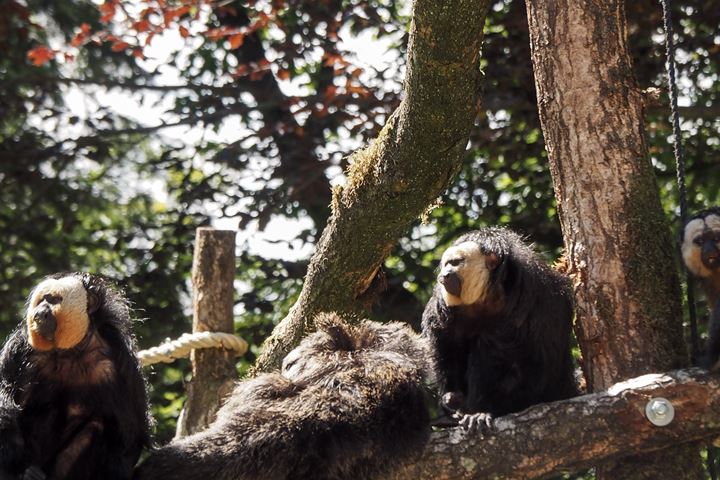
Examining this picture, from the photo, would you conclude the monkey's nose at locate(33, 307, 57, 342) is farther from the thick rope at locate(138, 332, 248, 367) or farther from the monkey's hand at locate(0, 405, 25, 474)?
the thick rope at locate(138, 332, 248, 367)

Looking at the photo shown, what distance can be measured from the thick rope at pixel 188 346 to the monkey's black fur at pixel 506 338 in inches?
61.9

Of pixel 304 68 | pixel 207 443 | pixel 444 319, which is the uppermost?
pixel 304 68

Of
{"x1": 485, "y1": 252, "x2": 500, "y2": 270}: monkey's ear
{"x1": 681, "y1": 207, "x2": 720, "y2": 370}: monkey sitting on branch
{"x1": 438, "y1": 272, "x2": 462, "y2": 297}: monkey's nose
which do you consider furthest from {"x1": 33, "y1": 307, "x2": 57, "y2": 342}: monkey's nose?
{"x1": 681, "y1": 207, "x2": 720, "y2": 370}: monkey sitting on branch

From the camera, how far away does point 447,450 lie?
Answer: 15.5 ft

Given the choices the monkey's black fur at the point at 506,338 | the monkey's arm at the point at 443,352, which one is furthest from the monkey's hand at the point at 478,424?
the monkey's arm at the point at 443,352

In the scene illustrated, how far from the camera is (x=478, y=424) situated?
187 inches

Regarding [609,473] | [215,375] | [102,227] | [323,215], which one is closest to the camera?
→ [609,473]

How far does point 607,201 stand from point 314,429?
6.32 feet

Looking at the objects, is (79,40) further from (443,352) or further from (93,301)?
(443,352)

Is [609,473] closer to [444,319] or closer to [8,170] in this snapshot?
[444,319]

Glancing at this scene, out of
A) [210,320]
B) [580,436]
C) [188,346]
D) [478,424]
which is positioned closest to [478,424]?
[478,424]

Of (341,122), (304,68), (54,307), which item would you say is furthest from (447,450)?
(304,68)

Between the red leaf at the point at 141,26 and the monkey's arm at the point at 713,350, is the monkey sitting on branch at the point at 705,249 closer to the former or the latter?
the monkey's arm at the point at 713,350

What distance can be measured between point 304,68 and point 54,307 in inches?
223
